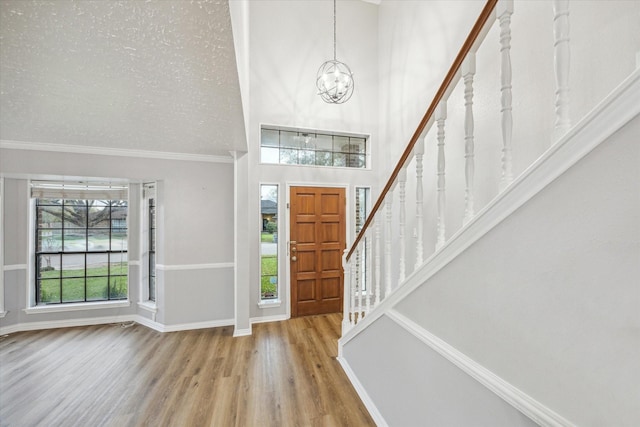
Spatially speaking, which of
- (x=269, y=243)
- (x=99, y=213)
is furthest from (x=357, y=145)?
(x=99, y=213)

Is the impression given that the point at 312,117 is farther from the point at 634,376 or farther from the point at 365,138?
the point at 634,376

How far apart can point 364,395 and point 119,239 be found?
3555mm

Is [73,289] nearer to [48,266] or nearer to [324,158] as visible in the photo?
[48,266]

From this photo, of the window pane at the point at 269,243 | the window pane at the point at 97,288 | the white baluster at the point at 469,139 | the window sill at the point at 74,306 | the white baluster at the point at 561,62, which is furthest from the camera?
the window pane at the point at 269,243

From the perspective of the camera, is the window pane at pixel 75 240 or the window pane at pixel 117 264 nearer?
the window pane at pixel 75 240

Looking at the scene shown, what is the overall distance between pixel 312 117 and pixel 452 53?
6.12ft

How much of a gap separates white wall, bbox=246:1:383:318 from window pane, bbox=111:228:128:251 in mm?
1700

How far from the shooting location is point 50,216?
3.26 metres

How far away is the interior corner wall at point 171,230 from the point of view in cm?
301

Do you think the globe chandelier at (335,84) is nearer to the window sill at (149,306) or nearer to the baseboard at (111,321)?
the baseboard at (111,321)

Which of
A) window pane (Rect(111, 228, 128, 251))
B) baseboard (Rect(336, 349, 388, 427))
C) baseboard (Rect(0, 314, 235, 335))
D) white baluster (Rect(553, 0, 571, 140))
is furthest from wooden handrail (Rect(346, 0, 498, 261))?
window pane (Rect(111, 228, 128, 251))

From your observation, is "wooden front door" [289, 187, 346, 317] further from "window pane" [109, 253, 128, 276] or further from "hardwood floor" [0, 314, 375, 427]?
"window pane" [109, 253, 128, 276]

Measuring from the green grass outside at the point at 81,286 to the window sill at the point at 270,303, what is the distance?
1.83 metres

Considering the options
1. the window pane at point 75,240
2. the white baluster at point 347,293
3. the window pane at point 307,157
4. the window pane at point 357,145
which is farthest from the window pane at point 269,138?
the window pane at point 75,240
